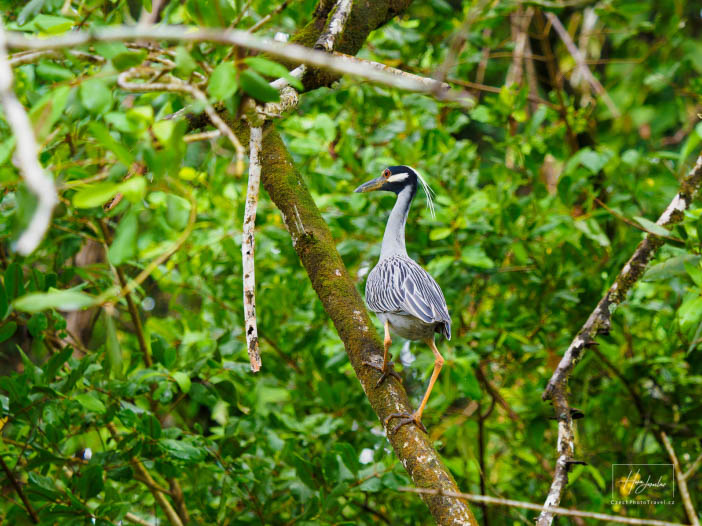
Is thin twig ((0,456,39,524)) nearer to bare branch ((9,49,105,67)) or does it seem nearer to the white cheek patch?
bare branch ((9,49,105,67))

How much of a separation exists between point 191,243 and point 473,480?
78.6 inches

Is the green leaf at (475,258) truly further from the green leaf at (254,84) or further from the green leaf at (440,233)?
the green leaf at (254,84)

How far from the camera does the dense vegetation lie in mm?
2398

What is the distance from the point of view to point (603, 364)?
3451 mm

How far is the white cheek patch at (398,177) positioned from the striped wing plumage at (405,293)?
325mm

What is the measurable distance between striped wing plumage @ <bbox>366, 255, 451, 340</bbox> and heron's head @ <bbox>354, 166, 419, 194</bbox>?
30cm

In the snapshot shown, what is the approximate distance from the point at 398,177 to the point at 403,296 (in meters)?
0.56

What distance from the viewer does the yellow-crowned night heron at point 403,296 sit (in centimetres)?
218

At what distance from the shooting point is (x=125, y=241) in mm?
1152

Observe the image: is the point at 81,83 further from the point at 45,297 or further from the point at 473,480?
the point at 473,480
